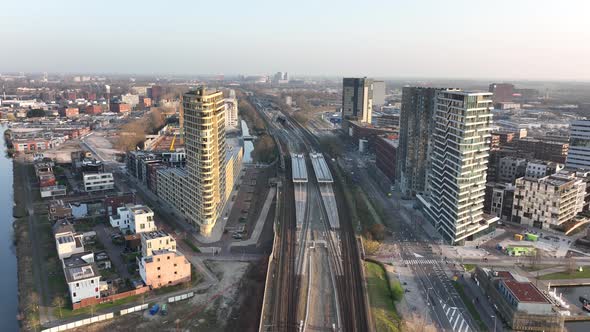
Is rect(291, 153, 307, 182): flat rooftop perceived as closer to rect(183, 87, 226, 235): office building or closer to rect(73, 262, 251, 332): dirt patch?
rect(183, 87, 226, 235): office building

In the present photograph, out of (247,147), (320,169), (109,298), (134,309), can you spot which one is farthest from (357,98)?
(134,309)

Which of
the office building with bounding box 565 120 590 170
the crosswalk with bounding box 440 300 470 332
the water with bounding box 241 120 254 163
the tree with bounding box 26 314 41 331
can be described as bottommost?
the crosswalk with bounding box 440 300 470 332

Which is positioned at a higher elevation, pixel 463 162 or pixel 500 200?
pixel 463 162

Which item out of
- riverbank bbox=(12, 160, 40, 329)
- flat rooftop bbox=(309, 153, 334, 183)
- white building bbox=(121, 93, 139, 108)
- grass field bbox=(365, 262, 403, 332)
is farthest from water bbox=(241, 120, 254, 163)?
white building bbox=(121, 93, 139, 108)

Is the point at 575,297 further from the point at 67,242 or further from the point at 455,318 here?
the point at 67,242

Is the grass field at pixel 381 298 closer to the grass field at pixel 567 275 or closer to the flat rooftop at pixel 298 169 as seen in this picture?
the grass field at pixel 567 275
